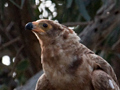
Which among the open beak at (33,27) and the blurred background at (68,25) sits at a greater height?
the open beak at (33,27)

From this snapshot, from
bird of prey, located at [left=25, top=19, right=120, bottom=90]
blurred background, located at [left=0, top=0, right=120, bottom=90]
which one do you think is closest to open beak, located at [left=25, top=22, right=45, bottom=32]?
bird of prey, located at [left=25, top=19, right=120, bottom=90]

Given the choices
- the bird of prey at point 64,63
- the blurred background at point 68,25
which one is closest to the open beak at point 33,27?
the bird of prey at point 64,63

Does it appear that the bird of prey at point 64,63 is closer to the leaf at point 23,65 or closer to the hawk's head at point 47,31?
the hawk's head at point 47,31

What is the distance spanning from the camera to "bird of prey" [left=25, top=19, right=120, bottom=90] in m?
3.00

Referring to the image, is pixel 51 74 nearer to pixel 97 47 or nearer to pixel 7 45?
pixel 97 47

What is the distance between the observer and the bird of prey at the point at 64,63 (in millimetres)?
3004

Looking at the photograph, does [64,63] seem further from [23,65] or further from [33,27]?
[23,65]

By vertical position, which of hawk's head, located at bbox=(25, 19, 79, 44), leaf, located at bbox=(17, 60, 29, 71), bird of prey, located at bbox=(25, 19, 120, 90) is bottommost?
leaf, located at bbox=(17, 60, 29, 71)

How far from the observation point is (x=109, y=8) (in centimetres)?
560

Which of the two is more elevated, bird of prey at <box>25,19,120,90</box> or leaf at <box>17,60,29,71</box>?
bird of prey at <box>25,19,120,90</box>

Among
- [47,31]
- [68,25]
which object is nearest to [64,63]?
[47,31]

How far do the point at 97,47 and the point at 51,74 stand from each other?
9.00 ft

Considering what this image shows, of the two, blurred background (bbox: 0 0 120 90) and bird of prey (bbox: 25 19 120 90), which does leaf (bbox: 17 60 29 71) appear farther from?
bird of prey (bbox: 25 19 120 90)

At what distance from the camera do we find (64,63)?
9.93 feet
